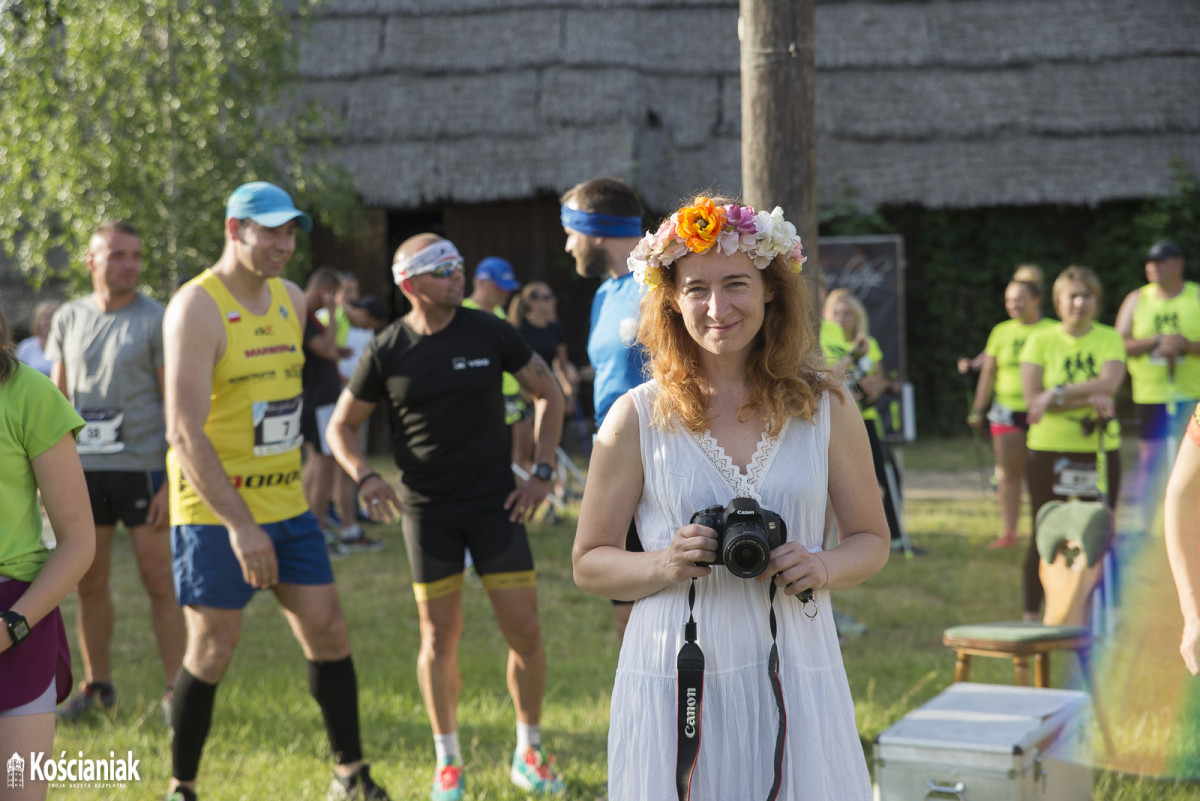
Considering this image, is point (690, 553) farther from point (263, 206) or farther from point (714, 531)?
point (263, 206)

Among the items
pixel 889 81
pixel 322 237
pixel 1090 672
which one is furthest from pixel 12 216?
pixel 889 81

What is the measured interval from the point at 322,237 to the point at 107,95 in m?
5.53

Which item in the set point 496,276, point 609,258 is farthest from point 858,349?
point 609,258

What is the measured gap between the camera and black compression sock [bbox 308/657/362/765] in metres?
4.23

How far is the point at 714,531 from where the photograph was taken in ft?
7.55

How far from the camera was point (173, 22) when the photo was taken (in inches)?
421

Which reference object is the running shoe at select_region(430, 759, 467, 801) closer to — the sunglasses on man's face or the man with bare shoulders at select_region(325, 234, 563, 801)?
the man with bare shoulders at select_region(325, 234, 563, 801)

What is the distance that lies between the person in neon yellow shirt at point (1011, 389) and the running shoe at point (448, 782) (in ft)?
18.0

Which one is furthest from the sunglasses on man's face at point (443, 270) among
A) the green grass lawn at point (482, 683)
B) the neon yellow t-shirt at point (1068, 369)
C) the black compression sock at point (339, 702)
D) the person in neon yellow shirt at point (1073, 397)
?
the neon yellow t-shirt at point (1068, 369)

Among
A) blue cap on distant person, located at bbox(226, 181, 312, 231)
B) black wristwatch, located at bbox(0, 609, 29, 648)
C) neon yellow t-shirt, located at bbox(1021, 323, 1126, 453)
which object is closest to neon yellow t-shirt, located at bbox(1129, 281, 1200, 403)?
neon yellow t-shirt, located at bbox(1021, 323, 1126, 453)

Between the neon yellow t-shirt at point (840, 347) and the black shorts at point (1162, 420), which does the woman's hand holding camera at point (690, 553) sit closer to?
the neon yellow t-shirt at point (840, 347)

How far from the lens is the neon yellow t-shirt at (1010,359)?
838 cm

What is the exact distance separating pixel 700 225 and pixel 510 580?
2.33 m

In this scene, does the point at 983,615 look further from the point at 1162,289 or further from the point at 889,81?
the point at 889,81
